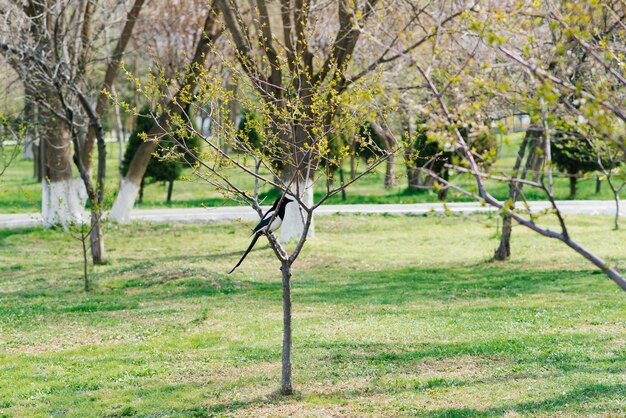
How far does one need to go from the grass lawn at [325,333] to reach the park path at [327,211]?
147 inches

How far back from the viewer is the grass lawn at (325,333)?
717 cm

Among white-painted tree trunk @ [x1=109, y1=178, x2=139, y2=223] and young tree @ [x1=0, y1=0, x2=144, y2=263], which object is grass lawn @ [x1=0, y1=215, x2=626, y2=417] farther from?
white-painted tree trunk @ [x1=109, y1=178, x2=139, y2=223]

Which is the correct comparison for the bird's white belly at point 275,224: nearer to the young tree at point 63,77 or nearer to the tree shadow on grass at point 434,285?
the tree shadow on grass at point 434,285

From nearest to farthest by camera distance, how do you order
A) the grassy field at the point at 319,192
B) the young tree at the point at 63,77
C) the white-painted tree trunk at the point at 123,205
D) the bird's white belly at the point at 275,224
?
the bird's white belly at the point at 275,224
the young tree at the point at 63,77
the white-painted tree trunk at the point at 123,205
the grassy field at the point at 319,192

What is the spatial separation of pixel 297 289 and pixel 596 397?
24.0 feet

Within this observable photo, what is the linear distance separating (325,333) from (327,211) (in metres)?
13.9

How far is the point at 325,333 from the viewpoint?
989 centimetres

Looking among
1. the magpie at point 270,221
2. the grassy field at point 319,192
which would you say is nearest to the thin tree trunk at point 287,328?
the magpie at point 270,221

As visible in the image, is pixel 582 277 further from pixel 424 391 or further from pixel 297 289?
pixel 424 391

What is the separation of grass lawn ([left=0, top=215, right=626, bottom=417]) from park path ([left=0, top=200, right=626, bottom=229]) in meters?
3.73

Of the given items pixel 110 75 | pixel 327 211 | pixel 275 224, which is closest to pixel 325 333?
pixel 275 224

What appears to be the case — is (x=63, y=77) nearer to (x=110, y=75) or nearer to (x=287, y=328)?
(x=110, y=75)

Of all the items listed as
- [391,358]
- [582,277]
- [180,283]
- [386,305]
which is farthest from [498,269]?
[391,358]

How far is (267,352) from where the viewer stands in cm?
903
